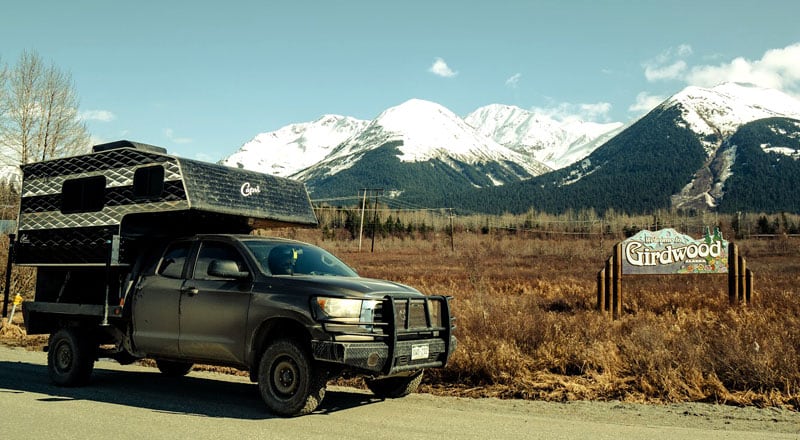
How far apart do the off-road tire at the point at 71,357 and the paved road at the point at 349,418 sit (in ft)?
0.81

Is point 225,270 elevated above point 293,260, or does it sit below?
below

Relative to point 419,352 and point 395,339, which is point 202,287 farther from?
point 419,352

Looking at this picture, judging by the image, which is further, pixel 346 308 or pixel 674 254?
pixel 674 254

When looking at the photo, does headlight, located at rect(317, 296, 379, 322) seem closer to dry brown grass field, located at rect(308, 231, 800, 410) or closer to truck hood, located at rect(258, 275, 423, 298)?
truck hood, located at rect(258, 275, 423, 298)

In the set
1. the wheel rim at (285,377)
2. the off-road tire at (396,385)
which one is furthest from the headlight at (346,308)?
the off-road tire at (396,385)

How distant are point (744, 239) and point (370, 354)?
371ft

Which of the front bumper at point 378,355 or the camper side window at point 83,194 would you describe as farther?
the camper side window at point 83,194

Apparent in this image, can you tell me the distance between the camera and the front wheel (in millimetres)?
7371

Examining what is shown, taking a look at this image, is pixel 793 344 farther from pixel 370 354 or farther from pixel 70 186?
pixel 70 186

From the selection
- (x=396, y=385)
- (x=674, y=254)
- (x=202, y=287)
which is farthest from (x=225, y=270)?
(x=674, y=254)

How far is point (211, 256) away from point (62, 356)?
304cm

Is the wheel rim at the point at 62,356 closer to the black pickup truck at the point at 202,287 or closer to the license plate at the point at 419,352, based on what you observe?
the black pickup truck at the point at 202,287

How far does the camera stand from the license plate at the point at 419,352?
7660 millimetres

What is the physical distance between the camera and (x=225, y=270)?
26.4 ft
